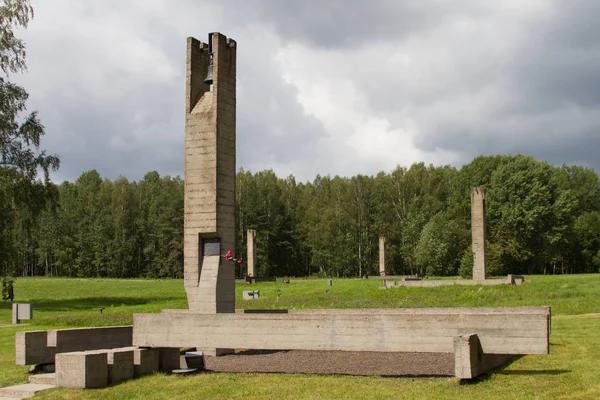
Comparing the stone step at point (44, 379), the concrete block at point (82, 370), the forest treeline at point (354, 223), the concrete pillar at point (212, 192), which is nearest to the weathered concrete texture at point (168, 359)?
the concrete block at point (82, 370)

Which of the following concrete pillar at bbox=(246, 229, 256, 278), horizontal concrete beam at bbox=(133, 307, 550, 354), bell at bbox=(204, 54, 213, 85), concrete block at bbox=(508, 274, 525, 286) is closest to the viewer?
horizontal concrete beam at bbox=(133, 307, 550, 354)

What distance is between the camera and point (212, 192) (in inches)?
606

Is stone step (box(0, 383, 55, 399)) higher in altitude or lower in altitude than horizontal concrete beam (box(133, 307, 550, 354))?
lower

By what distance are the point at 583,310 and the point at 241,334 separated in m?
14.5

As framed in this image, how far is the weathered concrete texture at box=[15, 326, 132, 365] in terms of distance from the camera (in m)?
12.2

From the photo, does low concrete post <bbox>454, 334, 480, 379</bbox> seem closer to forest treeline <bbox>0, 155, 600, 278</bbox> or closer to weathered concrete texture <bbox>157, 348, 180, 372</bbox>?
weathered concrete texture <bbox>157, 348, 180, 372</bbox>

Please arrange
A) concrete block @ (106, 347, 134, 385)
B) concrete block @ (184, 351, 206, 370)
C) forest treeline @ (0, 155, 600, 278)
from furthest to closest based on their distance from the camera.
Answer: forest treeline @ (0, 155, 600, 278) → concrete block @ (184, 351, 206, 370) → concrete block @ (106, 347, 134, 385)

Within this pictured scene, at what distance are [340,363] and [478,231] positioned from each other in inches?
1099

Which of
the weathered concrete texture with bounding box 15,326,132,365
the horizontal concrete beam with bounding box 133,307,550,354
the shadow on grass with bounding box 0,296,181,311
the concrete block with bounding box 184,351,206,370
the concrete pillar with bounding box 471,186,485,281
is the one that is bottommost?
the shadow on grass with bounding box 0,296,181,311

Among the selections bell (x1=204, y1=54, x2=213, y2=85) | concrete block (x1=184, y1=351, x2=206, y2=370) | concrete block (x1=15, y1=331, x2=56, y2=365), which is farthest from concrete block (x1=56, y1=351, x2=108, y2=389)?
bell (x1=204, y1=54, x2=213, y2=85)

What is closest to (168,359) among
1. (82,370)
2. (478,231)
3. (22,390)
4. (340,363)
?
(82,370)

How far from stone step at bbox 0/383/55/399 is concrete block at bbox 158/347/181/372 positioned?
1.96 meters

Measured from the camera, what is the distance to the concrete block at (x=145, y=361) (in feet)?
37.4

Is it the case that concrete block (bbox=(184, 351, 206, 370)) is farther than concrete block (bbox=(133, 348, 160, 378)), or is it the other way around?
concrete block (bbox=(184, 351, 206, 370))
